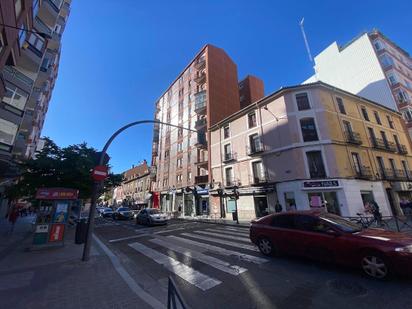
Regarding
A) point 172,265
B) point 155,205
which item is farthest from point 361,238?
point 155,205

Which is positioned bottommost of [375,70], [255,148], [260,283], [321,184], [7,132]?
[260,283]

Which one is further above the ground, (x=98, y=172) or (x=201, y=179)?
(x=201, y=179)

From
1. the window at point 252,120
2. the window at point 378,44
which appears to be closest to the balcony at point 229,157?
the window at point 252,120

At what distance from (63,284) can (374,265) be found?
6.97 m

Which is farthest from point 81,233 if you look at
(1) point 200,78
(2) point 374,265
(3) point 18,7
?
(1) point 200,78

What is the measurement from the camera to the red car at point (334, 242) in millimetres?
4191

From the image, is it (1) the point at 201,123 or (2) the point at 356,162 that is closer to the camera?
(2) the point at 356,162

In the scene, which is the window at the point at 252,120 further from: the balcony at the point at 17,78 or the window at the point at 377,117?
the balcony at the point at 17,78

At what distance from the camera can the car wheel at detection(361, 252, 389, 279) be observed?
4.25 m

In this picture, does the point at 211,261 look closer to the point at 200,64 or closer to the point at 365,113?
the point at 365,113

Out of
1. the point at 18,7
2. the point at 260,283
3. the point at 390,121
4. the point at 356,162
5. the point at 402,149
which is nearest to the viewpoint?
the point at 260,283

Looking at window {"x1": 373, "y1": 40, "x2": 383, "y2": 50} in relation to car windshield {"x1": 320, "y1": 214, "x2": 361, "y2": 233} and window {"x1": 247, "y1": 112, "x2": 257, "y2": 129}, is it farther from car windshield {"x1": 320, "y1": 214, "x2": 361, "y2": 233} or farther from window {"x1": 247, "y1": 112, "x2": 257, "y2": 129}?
car windshield {"x1": 320, "y1": 214, "x2": 361, "y2": 233}

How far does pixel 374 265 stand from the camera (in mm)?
4344

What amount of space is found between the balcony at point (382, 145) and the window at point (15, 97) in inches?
1171
